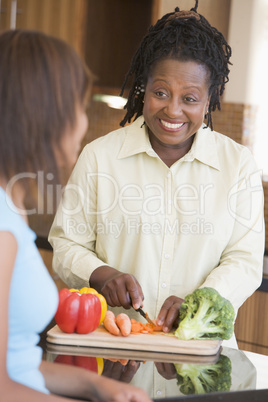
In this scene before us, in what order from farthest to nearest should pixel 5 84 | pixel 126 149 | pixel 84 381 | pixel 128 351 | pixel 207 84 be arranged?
pixel 126 149 → pixel 207 84 → pixel 128 351 → pixel 84 381 → pixel 5 84

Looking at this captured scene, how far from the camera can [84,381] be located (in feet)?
3.89

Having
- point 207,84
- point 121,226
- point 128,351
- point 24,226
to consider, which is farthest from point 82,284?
point 24,226

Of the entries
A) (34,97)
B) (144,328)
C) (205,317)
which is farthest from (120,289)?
(34,97)

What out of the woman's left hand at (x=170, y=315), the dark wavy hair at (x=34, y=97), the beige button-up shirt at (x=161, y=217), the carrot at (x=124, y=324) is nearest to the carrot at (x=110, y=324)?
the carrot at (x=124, y=324)

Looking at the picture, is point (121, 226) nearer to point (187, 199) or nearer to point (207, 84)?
point (187, 199)

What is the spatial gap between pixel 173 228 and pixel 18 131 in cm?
99

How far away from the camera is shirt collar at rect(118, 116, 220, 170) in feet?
6.48

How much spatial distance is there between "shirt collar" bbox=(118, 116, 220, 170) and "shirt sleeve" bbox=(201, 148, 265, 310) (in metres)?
0.10

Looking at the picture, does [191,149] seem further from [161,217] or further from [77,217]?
[77,217]

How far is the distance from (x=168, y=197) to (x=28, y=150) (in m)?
0.97

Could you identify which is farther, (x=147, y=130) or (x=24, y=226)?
(x=147, y=130)

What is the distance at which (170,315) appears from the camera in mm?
1693

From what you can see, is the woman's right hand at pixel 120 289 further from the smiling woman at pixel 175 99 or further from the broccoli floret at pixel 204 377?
the smiling woman at pixel 175 99

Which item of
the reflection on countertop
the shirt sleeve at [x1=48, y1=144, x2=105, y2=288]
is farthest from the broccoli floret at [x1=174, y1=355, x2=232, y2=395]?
the shirt sleeve at [x1=48, y1=144, x2=105, y2=288]
